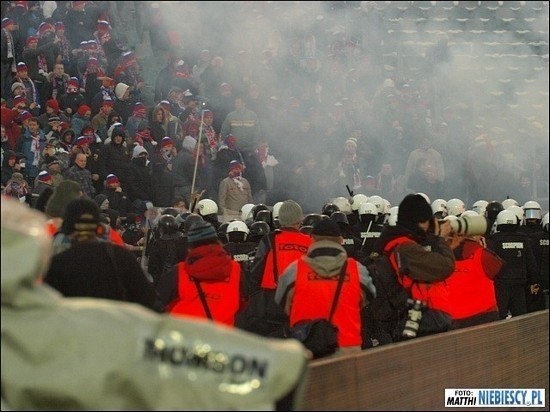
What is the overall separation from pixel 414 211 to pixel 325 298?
4.22 feet

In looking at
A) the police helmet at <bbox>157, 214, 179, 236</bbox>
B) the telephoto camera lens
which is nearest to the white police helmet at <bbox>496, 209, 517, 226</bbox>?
the police helmet at <bbox>157, 214, 179, 236</bbox>

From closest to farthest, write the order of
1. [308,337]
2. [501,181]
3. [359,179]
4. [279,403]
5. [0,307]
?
[0,307], [279,403], [308,337], [359,179], [501,181]

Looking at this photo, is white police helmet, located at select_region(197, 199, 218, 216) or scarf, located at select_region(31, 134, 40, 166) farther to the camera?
scarf, located at select_region(31, 134, 40, 166)

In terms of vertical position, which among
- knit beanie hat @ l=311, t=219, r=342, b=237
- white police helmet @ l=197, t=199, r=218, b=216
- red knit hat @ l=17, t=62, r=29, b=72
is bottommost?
white police helmet @ l=197, t=199, r=218, b=216

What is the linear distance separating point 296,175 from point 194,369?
17.9m

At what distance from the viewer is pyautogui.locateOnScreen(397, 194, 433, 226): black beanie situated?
9.10 metres

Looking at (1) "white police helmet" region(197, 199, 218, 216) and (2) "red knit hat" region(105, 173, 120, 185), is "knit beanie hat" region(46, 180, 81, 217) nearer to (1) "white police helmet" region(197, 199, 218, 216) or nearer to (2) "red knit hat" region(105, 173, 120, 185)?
(1) "white police helmet" region(197, 199, 218, 216)

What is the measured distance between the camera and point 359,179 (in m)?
22.1

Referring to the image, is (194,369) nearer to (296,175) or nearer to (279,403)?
(279,403)

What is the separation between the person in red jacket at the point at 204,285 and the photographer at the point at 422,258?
1234 mm

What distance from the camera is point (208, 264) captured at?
812 cm

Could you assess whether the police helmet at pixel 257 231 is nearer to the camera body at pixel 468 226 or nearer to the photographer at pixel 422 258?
the camera body at pixel 468 226

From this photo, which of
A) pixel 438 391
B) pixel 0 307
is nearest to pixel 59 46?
pixel 438 391

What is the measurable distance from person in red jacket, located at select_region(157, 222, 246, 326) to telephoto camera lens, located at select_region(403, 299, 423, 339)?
1.30 metres
